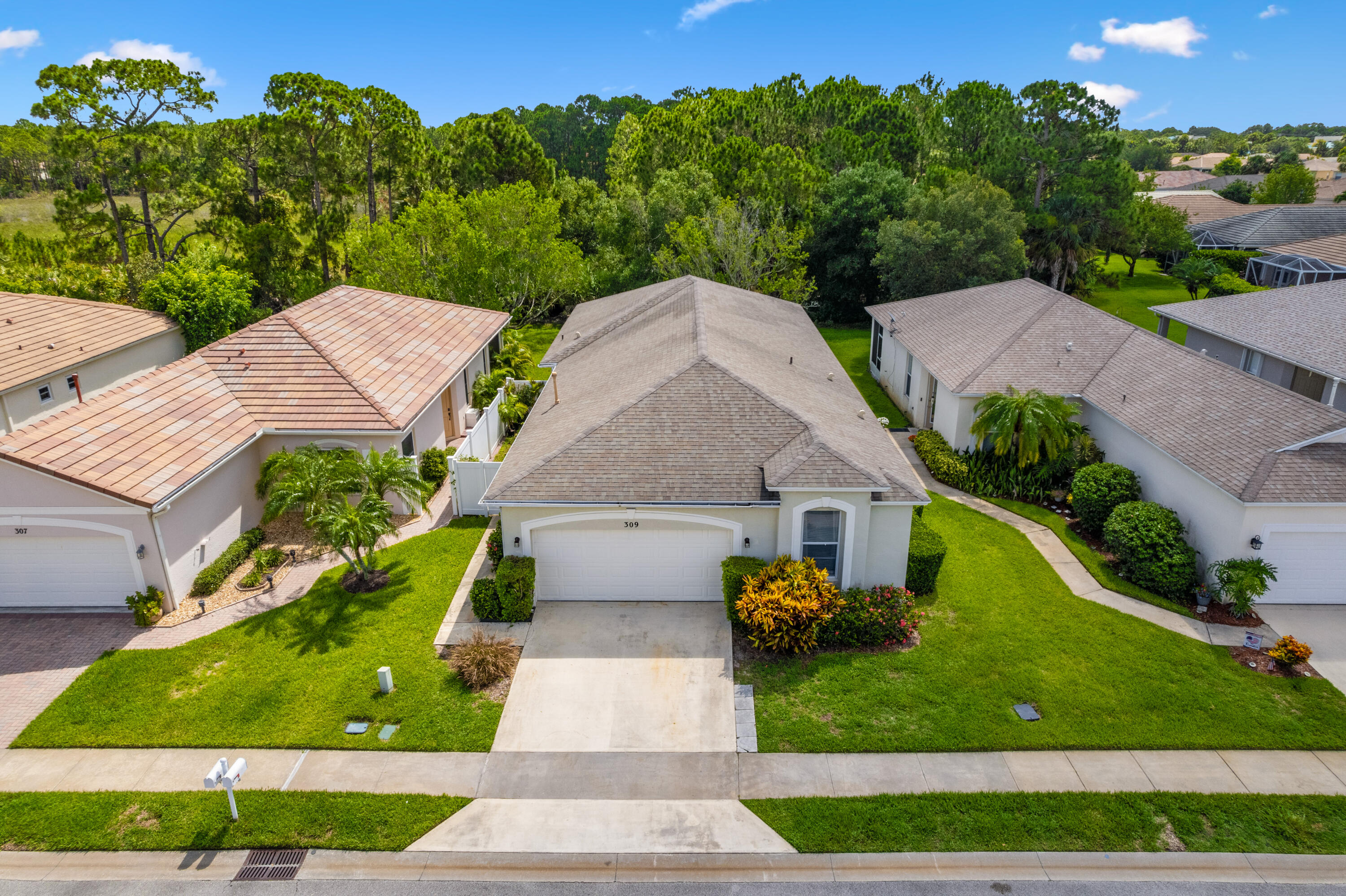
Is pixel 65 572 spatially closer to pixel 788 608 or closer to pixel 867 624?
pixel 788 608

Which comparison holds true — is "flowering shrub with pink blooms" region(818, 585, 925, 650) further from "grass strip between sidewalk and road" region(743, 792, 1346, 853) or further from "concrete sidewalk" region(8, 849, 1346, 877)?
"concrete sidewalk" region(8, 849, 1346, 877)

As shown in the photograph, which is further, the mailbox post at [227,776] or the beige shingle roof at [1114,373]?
the beige shingle roof at [1114,373]

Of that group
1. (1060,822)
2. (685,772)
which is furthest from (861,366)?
(685,772)

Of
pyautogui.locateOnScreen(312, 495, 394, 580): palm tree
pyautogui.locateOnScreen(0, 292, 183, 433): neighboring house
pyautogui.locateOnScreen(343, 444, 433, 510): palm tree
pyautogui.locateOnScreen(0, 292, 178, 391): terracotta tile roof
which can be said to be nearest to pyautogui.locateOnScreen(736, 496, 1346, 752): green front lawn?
pyautogui.locateOnScreen(312, 495, 394, 580): palm tree

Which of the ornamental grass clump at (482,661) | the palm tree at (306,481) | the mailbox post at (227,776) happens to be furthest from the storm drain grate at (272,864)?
the palm tree at (306,481)

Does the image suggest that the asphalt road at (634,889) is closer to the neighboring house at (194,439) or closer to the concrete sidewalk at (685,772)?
the concrete sidewalk at (685,772)

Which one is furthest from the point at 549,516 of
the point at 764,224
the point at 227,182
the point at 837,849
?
the point at 227,182

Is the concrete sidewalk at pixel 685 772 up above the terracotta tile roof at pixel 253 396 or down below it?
below

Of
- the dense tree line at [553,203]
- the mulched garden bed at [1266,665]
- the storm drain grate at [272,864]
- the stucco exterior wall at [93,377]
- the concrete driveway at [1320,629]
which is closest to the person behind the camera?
A: the storm drain grate at [272,864]
